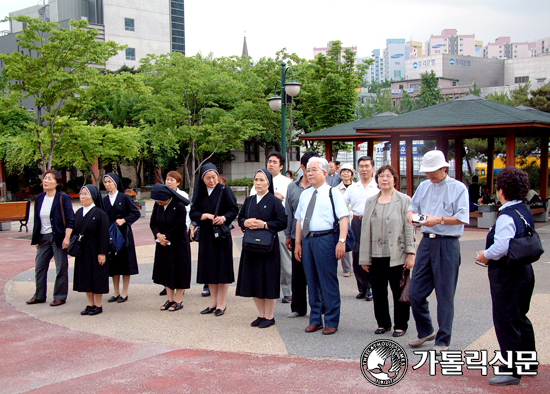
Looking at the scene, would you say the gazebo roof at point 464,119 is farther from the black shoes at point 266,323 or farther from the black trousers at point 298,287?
the black shoes at point 266,323

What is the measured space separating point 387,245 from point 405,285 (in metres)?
0.44

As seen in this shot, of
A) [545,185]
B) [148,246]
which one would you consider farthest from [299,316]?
[545,185]

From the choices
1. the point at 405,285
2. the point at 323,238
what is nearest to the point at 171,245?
the point at 323,238

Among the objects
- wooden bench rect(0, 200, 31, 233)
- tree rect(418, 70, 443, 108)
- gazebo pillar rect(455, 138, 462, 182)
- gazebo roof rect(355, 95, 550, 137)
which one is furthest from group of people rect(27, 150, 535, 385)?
tree rect(418, 70, 443, 108)

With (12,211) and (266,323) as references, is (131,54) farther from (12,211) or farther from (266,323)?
(266,323)

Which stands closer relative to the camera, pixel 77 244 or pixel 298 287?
pixel 298 287

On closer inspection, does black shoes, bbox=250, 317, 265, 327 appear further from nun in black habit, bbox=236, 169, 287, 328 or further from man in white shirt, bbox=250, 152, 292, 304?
man in white shirt, bbox=250, 152, 292, 304

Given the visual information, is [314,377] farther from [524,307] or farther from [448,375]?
[524,307]

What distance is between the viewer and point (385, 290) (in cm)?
576

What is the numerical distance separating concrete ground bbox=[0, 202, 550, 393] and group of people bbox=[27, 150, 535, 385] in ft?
0.83

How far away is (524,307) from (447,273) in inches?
33.4

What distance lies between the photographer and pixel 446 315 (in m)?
5.27

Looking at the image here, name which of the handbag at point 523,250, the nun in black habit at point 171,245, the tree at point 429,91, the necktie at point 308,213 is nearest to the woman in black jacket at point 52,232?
the nun in black habit at point 171,245

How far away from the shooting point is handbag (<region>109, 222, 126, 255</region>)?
753 cm
